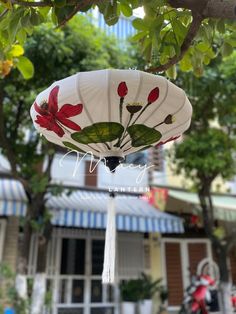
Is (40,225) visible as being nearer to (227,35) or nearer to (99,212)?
(99,212)

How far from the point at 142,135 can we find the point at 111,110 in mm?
370

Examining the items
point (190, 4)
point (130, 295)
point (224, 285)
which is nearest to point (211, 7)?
point (190, 4)

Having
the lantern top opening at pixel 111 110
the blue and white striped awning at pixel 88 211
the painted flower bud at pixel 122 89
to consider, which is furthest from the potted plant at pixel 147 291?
the painted flower bud at pixel 122 89

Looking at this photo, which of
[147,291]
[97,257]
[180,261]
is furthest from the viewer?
[180,261]

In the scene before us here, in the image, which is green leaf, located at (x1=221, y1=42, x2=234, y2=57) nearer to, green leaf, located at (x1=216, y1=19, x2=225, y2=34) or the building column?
green leaf, located at (x1=216, y1=19, x2=225, y2=34)

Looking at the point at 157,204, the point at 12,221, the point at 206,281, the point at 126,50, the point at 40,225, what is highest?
the point at 126,50

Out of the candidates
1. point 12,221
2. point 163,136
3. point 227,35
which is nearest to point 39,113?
point 163,136

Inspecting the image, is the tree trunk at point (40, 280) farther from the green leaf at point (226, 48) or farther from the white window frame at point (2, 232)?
the green leaf at point (226, 48)

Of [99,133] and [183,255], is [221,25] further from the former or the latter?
[183,255]

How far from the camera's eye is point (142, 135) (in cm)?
253

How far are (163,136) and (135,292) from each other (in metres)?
7.72

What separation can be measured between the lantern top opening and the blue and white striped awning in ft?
16.6

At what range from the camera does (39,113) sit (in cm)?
241

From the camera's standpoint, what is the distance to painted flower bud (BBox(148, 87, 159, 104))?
2.26 m
